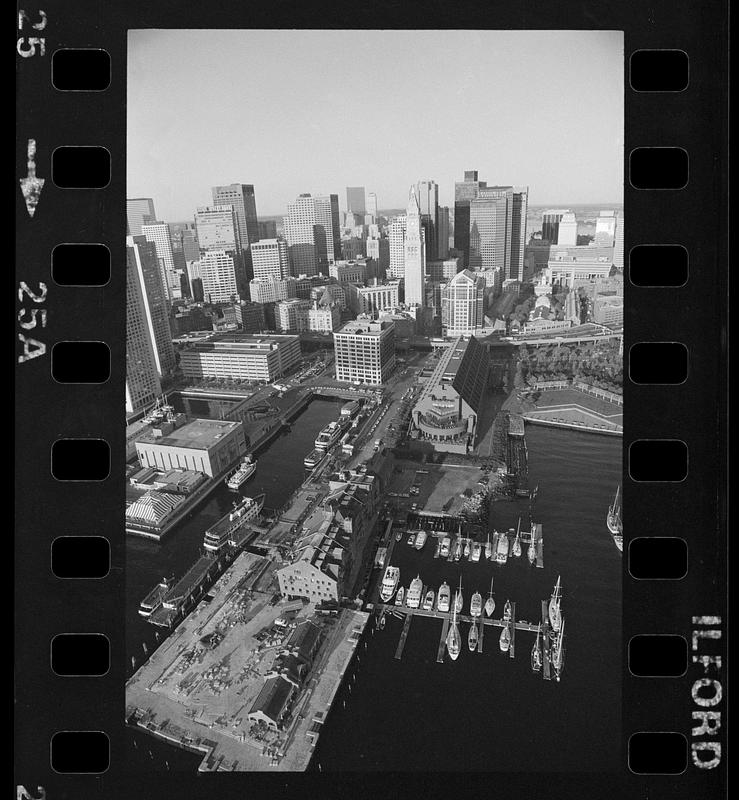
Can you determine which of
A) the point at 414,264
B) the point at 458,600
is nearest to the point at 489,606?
the point at 458,600

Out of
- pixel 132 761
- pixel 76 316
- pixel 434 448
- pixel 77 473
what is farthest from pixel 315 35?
pixel 132 761

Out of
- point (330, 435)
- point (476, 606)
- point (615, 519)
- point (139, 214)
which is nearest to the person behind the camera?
point (615, 519)

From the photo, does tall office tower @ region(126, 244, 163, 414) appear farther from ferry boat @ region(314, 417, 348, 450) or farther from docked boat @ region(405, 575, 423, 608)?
docked boat @ region(405, 575, 423, 608)

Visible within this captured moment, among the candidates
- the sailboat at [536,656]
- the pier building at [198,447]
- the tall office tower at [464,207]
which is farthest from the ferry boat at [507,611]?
the tall office tower at [464,207]

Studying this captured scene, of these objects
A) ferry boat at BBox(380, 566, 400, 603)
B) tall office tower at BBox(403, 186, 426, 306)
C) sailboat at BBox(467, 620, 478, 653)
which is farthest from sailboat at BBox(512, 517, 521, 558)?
tall office tower at BBox(403, 186, 426, 306)

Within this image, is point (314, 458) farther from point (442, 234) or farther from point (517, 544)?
point (442, 234)

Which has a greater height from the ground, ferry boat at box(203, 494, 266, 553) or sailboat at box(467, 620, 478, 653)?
ferry boat at box(203, 494, 266, 553)
